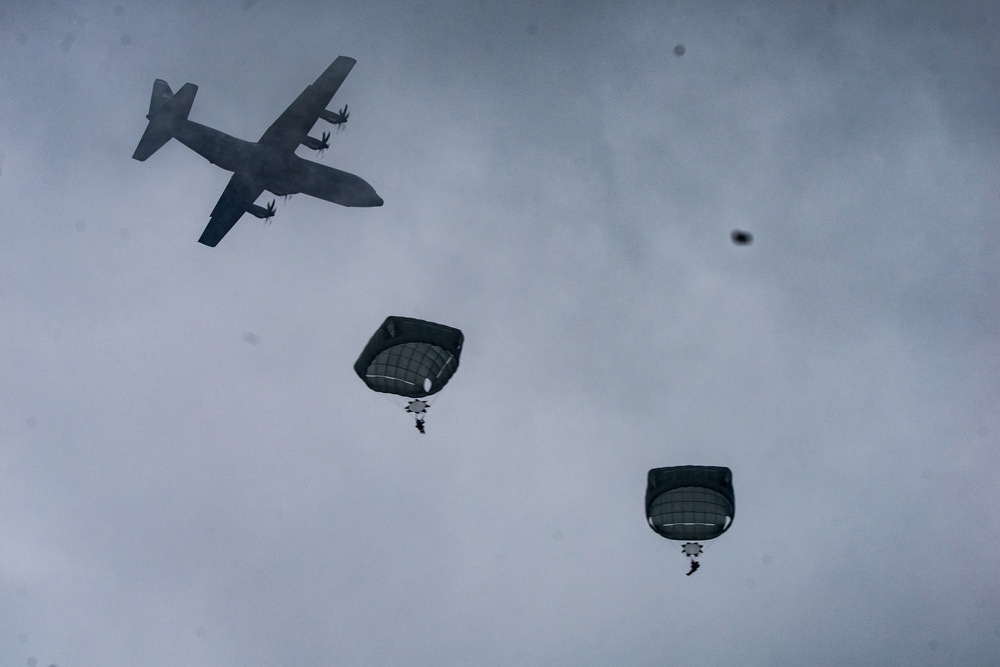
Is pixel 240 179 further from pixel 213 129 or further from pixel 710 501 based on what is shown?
pixel 710 501

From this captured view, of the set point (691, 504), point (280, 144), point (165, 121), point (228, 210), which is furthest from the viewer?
point (228, 210)

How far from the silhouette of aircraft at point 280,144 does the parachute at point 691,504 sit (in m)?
33.0

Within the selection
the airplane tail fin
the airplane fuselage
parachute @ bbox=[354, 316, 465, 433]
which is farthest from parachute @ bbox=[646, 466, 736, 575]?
the airplane tail fin

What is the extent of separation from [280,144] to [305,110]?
3.30 m

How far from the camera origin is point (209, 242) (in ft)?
227

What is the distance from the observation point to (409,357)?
43312 mm

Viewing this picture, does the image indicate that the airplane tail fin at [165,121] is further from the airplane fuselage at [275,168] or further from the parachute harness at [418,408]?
the parachute harness at [418,408]

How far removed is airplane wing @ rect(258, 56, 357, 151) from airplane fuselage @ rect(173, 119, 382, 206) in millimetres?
946

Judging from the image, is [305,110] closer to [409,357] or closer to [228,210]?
[228,210]

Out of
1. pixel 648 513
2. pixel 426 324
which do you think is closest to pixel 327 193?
pixel 426 324

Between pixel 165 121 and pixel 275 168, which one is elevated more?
pixel 165 121

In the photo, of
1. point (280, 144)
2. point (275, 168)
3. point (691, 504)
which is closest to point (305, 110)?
point (280, 144)

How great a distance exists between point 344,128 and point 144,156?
47.6 ft

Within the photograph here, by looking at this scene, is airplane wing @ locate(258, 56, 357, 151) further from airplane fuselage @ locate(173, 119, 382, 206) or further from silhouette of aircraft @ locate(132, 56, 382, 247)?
airplane fuselage @ locate(173, 119, 382, 206)
